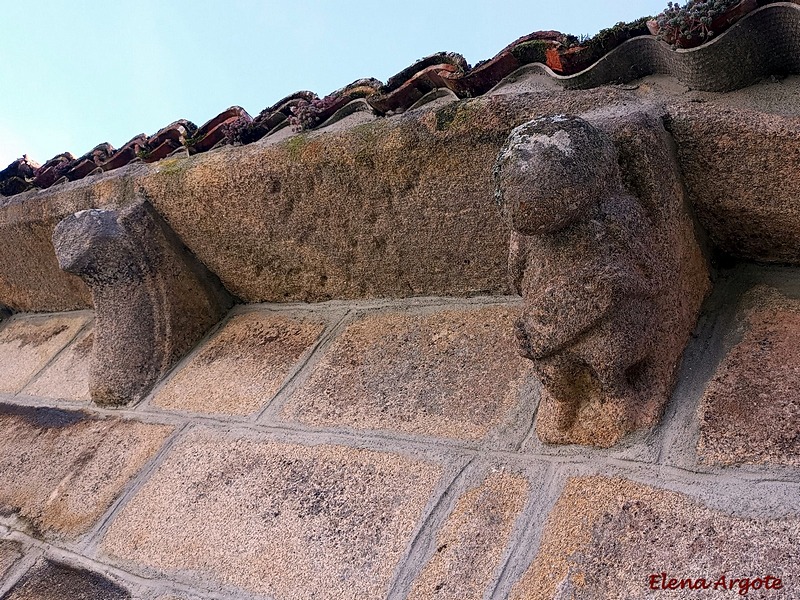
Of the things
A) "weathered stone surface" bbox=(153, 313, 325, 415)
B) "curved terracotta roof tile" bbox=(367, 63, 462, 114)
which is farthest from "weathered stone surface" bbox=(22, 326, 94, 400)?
"curved terracotta roof tile" bbox=(367, 63, 462, 114)

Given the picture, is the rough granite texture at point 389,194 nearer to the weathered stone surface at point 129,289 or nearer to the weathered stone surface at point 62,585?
the weathered stone surface at point 129,289

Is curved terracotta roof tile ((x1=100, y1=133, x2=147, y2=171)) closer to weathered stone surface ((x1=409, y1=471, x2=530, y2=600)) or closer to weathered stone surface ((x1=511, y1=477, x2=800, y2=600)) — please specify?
weathered stone surface ((x1=409, y1=471, x2=530, y2=600))

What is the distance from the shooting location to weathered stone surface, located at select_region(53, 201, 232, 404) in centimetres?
172

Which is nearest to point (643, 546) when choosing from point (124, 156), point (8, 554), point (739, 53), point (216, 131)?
point (739, 53)

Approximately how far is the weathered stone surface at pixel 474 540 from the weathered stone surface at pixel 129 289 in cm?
103

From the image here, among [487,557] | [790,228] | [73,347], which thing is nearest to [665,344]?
[790,228]

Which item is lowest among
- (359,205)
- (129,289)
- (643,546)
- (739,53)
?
(643,546)

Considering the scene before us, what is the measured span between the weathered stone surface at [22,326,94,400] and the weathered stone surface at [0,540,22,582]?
449 millimetres

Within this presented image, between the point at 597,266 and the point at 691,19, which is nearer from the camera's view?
the point at 597,266

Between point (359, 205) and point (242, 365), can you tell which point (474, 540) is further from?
point (242, 365)

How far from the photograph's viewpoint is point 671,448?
97cm

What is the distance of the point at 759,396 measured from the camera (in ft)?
3.15

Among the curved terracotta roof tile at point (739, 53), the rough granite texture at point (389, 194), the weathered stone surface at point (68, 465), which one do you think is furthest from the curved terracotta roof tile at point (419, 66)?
the weathered stone surface at point (68, 465)

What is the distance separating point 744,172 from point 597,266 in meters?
0.30
